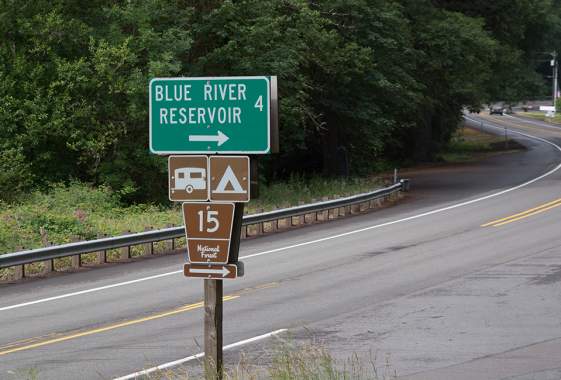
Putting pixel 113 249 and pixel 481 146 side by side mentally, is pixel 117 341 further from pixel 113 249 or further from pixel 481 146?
pixel 481 146

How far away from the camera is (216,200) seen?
777 cm

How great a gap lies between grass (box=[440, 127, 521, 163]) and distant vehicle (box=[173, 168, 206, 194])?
5113 centimetres

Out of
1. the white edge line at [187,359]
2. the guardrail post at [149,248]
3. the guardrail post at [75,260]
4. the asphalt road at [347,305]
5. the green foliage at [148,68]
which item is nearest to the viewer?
the white edge line at [187,359]

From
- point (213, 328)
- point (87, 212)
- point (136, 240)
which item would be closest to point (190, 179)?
point (213, 328)

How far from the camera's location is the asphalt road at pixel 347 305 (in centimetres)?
1143

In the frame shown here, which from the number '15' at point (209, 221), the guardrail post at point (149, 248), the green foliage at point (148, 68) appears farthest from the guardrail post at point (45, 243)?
the number '15' at point (209, 221)

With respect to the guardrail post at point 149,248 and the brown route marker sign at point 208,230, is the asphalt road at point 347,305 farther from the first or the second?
the brown route marker sign at point 208,230

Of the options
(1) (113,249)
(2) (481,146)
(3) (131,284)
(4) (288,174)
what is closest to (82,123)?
(1) (113,249)

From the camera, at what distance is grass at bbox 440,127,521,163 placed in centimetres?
6169

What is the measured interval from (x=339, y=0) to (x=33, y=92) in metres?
12.2

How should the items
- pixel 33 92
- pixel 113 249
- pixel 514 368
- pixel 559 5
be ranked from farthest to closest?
pixel 559 5
pixel 33 92
pixel 113 249
pixel 514 368

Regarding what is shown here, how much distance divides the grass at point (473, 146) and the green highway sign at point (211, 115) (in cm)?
5109

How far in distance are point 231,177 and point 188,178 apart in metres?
0.37

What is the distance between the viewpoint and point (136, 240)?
20.8 m
